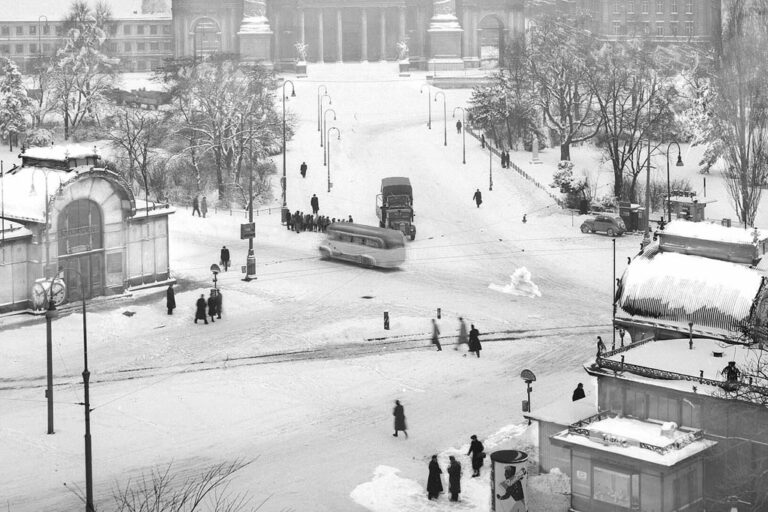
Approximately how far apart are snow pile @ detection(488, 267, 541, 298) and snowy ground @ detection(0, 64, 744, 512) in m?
0.12

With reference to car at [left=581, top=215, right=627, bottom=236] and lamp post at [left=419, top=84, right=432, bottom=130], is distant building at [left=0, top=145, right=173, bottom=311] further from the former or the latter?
lamp post at [left=419, top=84, right=432, bottom=130]

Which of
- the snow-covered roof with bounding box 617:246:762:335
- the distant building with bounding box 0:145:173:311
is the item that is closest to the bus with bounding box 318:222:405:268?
the distant building with bounding box 0:145:173:311

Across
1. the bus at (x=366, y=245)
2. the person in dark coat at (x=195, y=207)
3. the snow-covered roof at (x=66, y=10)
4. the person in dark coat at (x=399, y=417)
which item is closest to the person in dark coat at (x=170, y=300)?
the bus at (x=366, y=245)

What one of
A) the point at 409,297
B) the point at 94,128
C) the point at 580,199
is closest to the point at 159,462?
the point at 409,297

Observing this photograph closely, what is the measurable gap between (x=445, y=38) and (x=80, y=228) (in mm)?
74327

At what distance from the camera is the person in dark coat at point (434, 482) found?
34.4 meters

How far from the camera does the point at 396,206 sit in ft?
236

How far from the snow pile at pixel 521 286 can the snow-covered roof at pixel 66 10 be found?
87381mm

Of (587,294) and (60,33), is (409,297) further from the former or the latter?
(60,33)

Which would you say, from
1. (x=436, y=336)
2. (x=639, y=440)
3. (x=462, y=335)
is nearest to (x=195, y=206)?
(x=436, y=336)

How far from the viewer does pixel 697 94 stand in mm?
96750

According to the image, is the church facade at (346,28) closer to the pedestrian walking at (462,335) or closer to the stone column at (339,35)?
the stone column at (339,35)

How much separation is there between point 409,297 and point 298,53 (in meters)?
69.4

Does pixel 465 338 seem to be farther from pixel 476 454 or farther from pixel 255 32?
pixel 255 32
